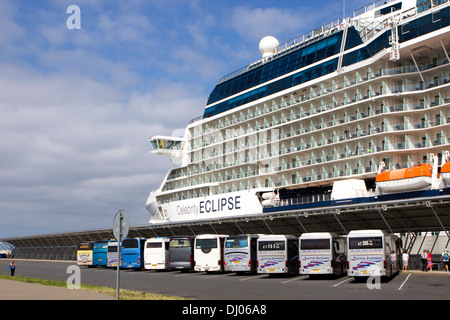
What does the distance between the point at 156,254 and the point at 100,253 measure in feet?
35.3

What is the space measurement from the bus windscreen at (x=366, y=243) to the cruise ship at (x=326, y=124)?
943cm

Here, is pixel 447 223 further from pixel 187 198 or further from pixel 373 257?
pixel 187 198

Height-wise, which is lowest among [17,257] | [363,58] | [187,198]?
[17,257]

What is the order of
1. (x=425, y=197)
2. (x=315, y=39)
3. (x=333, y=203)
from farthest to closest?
1. (x=315, y=39)
2. (x=333, y=203)
3. (x=425, y=197)

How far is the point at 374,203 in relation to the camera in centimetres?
3584

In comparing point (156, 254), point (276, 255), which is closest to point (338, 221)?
point (276, 255)

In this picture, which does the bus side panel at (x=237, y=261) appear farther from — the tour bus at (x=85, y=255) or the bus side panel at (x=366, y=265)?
the tour bus at (x=85, y=255)

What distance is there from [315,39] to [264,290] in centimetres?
3580

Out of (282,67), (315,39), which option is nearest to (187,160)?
(282,67)

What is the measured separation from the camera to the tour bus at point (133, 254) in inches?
1660

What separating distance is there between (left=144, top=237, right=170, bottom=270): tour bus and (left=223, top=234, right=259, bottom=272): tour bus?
7.07m

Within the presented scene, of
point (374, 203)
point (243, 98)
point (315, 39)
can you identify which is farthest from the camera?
point (243, 98)

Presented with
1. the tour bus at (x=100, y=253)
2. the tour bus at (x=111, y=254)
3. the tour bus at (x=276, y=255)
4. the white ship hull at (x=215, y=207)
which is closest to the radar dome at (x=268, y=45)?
the white ship hull at (x=215, y=207)

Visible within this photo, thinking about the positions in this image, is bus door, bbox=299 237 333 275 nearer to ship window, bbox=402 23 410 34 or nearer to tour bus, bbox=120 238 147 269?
tour bus, bbox=120 238 147 269
